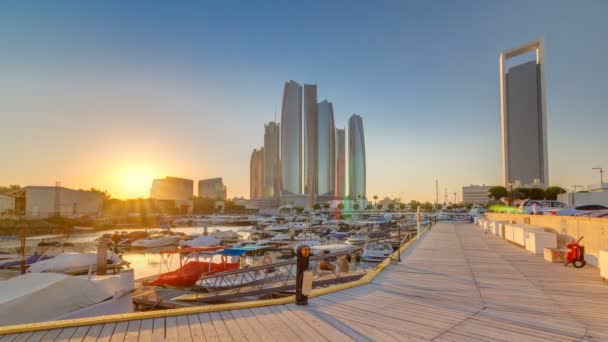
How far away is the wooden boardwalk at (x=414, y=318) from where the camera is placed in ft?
16.2

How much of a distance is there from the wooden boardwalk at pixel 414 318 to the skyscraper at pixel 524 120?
499ft

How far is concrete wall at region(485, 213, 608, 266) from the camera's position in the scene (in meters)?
12.3

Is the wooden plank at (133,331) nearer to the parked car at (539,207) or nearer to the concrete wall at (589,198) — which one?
the parked car at (539,207)

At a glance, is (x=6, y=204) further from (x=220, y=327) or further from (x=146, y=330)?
(x=220, y=327)

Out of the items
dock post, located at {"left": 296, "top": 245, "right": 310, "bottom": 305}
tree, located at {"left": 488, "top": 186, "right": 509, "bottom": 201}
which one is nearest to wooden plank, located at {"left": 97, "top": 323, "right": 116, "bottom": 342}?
dock post, located at {"left": 296, "top": 245, "right": 310, "bottom": 305}

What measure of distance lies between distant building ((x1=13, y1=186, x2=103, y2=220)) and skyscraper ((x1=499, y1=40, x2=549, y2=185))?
175m

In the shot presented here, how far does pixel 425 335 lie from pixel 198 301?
13.2 metres

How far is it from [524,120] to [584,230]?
509 feet

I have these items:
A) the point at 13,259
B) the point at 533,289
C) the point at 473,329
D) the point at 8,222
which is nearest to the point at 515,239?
the point at 533,289

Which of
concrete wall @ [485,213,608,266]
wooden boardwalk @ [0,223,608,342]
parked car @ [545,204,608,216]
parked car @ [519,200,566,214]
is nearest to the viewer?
wooden boardwalk @ [0,223,608,342]

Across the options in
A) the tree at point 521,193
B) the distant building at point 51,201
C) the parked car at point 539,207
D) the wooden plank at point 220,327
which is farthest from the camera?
the distant building at point 51,201

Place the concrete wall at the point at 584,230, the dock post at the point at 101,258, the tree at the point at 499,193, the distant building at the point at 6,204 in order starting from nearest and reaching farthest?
1. the concrete wall at the point at 584,230
2. the dock post at the point at 101,258
3. the tree at the point at 499,193
4. the distant building at the point at 6,204

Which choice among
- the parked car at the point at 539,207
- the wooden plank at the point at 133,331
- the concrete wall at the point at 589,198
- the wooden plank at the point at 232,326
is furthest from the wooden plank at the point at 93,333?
the concrete wall at the point at 589,198

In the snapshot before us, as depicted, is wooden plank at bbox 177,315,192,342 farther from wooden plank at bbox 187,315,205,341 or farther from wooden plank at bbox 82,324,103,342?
wooden plank at bbox 82,324,103,342
